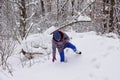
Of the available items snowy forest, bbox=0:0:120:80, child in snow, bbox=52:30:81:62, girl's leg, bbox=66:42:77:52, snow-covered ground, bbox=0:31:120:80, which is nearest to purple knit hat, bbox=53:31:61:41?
child in snow, bbox=52:30:81:62

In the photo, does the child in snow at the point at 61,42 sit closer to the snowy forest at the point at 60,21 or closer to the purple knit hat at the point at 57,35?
the purple knit hat at the point at 57,35

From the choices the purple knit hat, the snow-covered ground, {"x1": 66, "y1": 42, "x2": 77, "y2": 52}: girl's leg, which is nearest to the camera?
the snow-covered ground

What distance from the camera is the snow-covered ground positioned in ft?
21.1

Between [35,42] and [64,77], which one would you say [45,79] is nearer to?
[64,77]

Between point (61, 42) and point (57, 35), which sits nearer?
point (57, 35)

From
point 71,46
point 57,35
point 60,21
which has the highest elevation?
point 57,35

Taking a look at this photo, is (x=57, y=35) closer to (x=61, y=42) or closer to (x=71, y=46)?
(x=61, y=42)

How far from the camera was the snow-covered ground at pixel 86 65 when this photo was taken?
645cm

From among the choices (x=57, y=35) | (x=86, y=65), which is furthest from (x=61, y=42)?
(x=86, y=65)

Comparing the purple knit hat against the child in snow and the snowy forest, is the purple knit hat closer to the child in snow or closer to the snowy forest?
the child in snow

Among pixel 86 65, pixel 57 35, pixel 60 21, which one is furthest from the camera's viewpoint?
pixel 60 21

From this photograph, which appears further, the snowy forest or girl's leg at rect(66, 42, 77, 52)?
the snowy forest

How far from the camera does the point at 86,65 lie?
6.98 m

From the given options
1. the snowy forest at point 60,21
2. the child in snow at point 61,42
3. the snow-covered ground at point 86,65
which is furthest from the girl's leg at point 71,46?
the snowy forest at point 60,21
